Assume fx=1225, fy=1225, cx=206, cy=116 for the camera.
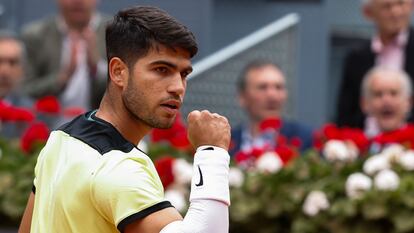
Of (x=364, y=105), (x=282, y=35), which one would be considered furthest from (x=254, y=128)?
(x=282, y=35)

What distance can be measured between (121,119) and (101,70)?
163 inches

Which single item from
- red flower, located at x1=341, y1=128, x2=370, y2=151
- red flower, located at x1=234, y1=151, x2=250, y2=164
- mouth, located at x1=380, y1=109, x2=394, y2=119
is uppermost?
mouth, located at x1=380, y1=109, x2=394, y2=119

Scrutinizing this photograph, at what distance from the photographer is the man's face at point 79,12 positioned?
747cm

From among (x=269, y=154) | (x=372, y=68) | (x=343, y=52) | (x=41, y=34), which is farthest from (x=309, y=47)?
(x=269, y=154)

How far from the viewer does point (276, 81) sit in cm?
720

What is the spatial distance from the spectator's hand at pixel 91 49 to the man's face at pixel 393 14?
1.71 meters

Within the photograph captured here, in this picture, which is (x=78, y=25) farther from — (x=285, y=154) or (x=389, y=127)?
(x=389, y=127)

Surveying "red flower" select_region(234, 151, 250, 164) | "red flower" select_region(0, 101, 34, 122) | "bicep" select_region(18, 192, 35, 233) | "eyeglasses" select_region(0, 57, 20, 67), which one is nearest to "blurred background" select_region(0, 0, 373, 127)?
"eyeglasses" select_region(0, 57, 20, 67)

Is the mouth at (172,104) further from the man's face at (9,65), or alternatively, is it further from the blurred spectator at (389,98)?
the man's face at (9,65)

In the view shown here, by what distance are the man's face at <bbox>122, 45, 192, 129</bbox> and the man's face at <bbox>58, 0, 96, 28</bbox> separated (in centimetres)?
432

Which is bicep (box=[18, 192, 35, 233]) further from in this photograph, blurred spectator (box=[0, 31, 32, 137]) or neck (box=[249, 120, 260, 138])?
blurred spectator (box=[0, 31, 32, 137])

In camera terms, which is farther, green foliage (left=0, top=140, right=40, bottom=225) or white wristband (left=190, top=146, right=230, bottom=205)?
green foliage (left=0, top=140, right=40, bottom=225)

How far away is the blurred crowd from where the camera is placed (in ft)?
23.5

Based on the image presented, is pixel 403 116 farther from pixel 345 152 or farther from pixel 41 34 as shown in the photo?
pixel 41 34
